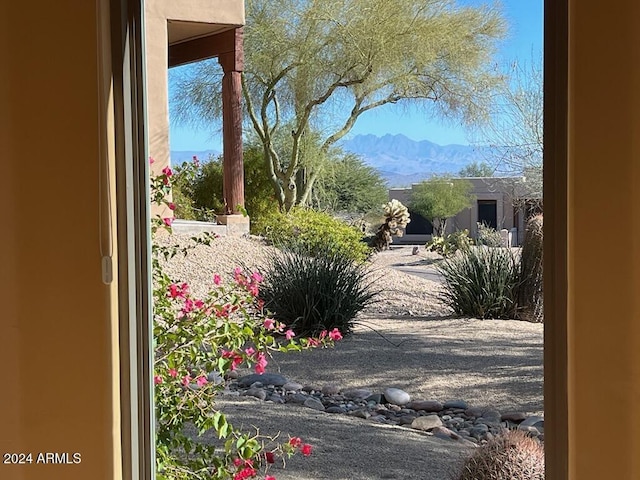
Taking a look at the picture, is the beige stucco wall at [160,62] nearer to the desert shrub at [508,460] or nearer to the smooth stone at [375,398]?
the smooth stone at [375,398]

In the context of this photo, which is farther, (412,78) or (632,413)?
(412,78)

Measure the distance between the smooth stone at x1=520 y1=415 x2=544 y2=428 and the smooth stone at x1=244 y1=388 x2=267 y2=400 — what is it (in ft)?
2.97

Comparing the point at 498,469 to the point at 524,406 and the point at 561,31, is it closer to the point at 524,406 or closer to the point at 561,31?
the point at 524,406

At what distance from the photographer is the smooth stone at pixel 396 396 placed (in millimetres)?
2484

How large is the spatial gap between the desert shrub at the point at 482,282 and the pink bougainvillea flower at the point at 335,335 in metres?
0.41

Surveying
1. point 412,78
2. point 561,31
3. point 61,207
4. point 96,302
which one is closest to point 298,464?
point 96,302

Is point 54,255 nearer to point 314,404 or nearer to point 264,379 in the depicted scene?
point 264,379

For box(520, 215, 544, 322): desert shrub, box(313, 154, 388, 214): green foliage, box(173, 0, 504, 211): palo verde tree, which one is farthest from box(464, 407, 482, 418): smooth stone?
box(173, 0, 504, 211): palo verde tree

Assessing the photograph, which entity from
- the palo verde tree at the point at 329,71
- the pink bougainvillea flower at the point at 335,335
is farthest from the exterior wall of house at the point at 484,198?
the pink bougainvillea flower at the point at 335,335

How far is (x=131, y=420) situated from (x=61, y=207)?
55 centimetres

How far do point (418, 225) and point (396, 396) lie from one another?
0.64 m

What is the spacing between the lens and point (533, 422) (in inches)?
83.1

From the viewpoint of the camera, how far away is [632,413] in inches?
52.1

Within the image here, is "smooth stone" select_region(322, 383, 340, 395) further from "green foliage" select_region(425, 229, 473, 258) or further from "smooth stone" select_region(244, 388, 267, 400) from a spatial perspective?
"green foliage" select_region(425, 229, 473, 258)
